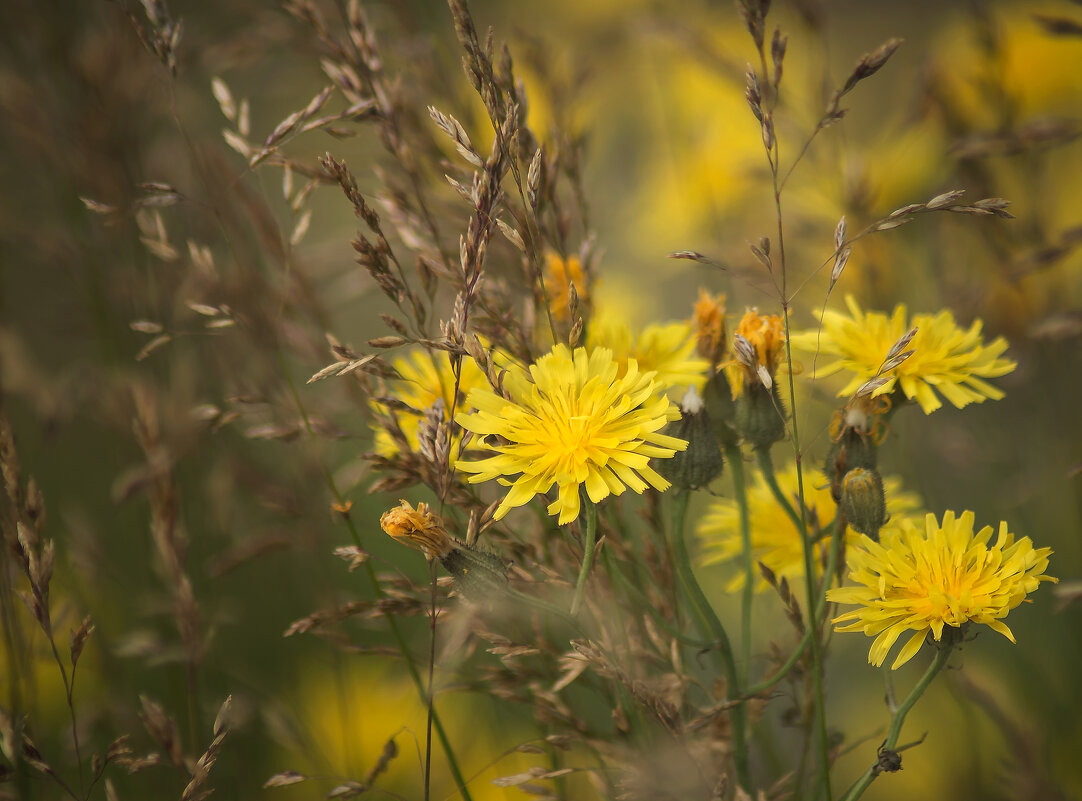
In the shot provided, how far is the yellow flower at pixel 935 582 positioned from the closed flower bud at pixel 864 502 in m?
0.02

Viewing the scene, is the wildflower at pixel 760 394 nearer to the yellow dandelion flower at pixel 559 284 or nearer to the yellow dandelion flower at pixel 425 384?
the yellow dandelion flower at pixel 559 284

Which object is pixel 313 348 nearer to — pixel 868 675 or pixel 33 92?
pixel 33 92

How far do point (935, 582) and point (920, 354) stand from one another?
1.14 feet

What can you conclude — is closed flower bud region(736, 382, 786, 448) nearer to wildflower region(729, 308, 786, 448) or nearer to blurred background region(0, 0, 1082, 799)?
wildflower region(729, 308, 786, 448)

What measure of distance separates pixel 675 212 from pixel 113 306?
7.31 ft

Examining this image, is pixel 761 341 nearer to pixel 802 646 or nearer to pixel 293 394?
pixel 802 646

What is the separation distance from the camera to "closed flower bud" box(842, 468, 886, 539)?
1123 millimetres

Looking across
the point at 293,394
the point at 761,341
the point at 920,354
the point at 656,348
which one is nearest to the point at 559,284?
the point at 656,348

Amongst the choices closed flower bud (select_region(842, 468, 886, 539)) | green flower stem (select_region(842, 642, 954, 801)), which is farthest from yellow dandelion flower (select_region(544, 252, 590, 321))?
green flower stem (select_region(842, 642, 954, 801))

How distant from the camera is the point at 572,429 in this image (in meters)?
1.11

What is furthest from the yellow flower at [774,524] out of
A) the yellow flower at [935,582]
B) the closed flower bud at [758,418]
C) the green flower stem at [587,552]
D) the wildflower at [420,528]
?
the wildflower at [420,528]

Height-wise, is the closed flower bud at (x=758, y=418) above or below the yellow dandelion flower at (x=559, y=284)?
below

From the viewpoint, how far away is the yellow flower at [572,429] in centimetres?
106

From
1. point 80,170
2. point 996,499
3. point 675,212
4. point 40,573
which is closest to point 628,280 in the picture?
point 675,212
